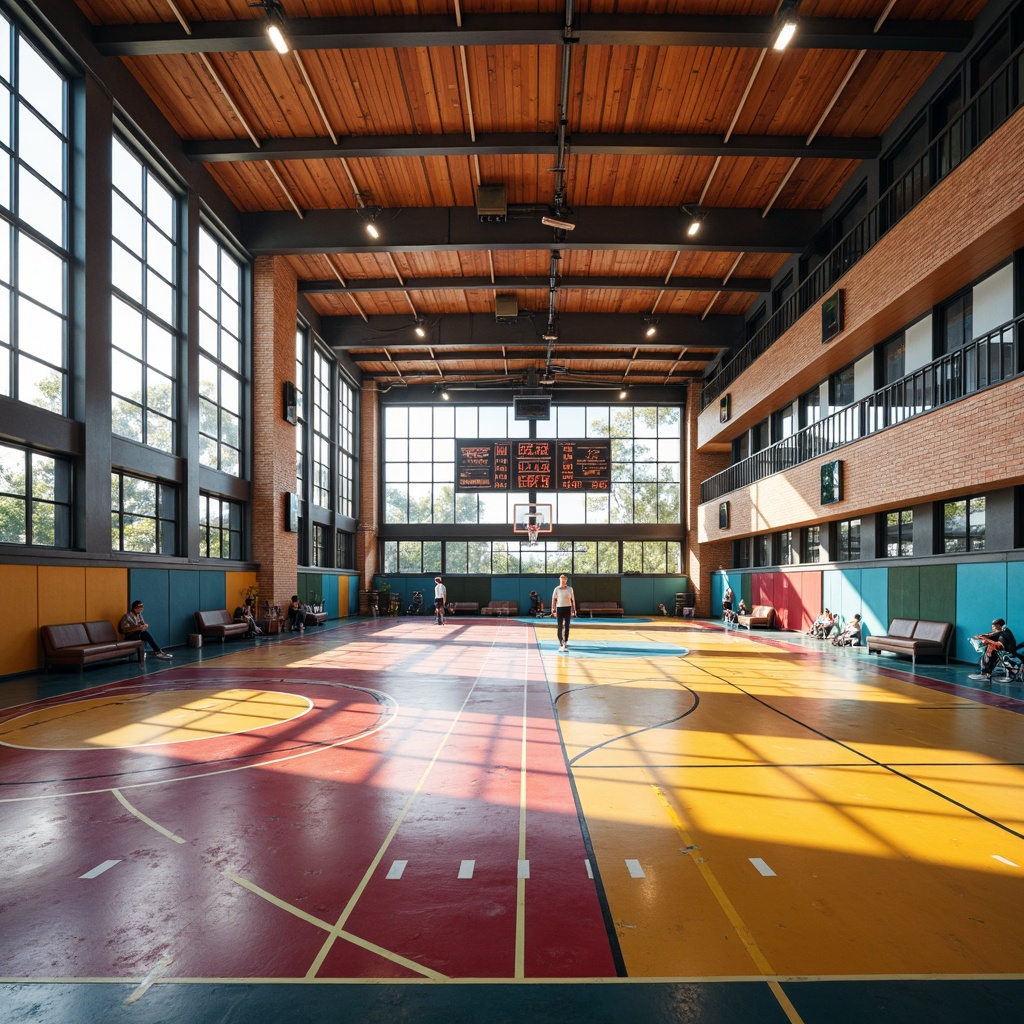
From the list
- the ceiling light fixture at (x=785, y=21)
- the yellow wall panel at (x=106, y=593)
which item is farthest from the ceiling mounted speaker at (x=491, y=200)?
the yellow wall panel at (x=106, y=593)

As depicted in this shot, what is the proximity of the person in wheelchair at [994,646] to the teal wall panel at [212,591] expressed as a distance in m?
17.8

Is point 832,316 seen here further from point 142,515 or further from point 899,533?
point 142,515

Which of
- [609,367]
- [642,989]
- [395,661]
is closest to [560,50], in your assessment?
[395,661]

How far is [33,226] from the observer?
40.8 feet

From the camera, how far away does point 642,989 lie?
3143mm

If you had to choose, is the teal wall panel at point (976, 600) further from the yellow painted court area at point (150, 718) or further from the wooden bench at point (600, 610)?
the wooden bench at point (600, 610)

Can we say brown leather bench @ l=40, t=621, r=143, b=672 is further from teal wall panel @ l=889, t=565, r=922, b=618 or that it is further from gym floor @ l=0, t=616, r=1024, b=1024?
teal wall panel @ l=889, t=565, r=922, b=618

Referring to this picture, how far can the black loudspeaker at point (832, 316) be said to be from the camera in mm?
17250

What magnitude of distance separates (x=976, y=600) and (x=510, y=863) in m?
13.5

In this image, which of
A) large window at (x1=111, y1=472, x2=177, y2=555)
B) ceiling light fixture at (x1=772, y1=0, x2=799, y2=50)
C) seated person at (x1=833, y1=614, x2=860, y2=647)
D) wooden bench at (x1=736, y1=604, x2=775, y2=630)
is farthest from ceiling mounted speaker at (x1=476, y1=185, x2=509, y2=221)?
wooden bench at (x1=736, y1=604, x2=775, y2=630)

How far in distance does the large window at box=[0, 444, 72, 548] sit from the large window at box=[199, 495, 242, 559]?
17.5 feet

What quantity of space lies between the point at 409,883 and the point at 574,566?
31.5 metres

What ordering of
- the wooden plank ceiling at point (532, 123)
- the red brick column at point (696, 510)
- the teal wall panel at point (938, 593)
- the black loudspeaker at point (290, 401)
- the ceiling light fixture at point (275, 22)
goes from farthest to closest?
the red brick column at point (696, 510), the black loudspeaker at point (290, 401), the teal wall panel at point (938, 593), the wooden plank ceiling at point (532, 123), the ceiling light fixture at point (275, 22)

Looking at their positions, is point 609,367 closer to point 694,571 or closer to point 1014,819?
point 694,571
